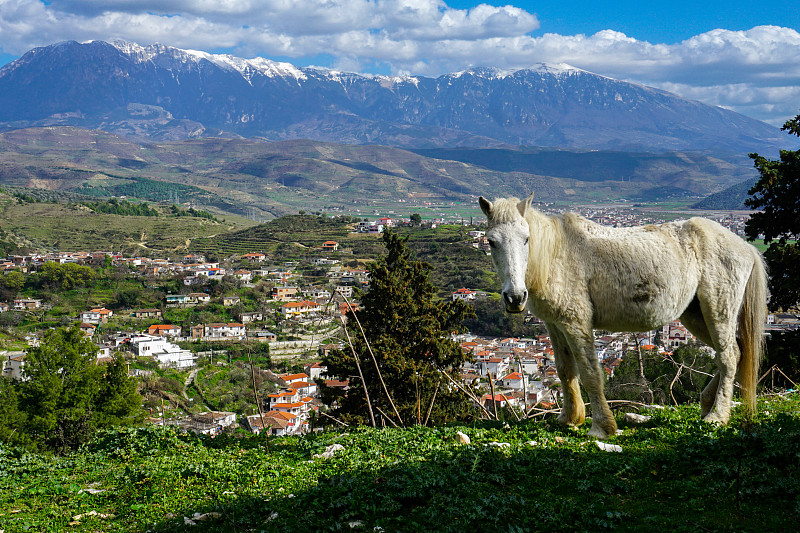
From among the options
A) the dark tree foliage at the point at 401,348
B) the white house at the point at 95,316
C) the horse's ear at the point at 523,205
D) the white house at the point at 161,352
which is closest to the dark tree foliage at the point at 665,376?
the dark tree foliage at the point at 401,348

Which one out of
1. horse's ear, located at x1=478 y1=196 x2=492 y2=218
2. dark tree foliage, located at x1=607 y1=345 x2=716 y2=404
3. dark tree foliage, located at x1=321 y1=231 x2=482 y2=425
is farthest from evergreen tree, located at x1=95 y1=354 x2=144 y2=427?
horse's ear, located at x1=478 y1=196 x2=492 y2=218

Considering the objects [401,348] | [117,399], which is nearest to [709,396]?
[401,348]

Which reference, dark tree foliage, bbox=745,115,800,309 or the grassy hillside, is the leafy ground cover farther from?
the grassy hillside

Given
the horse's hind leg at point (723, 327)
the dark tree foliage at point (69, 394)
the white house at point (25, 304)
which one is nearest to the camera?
the horse's hind leg at point (723, 327)

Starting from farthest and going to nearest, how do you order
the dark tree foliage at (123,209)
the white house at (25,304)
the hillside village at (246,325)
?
the dark tree foliage at (123,209) < the white house at (25,304) < the hillside village at (246,325)

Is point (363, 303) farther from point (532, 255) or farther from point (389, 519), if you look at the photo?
point (389, 519)

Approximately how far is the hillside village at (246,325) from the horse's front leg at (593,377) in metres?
23.5

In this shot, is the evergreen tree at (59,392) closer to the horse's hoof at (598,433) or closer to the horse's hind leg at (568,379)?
the horse's hind leg at (568,379)

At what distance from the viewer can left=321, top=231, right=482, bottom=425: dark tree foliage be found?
50.2ft

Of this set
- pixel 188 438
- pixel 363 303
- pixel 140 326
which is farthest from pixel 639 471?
pixel 140 326

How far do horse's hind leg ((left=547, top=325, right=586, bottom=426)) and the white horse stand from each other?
0.01 m

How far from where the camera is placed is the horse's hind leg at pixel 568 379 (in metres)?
6.50

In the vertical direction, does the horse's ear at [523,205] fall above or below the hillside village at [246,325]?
above

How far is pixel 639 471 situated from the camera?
484 cm
